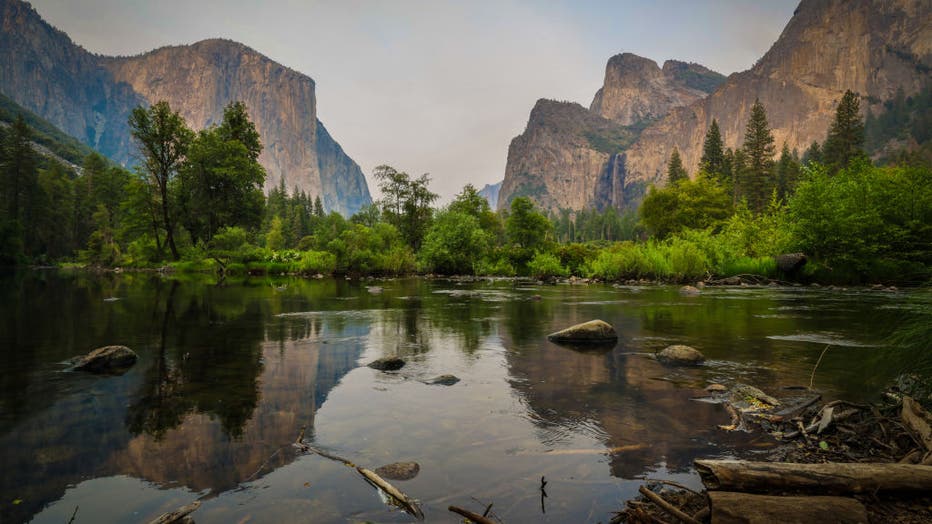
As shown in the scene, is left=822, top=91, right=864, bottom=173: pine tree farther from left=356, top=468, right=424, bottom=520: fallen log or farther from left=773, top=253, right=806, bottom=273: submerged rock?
left=356, top=468, right=424, bottom=520: fallen log

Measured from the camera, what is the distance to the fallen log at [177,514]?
3.72 meters

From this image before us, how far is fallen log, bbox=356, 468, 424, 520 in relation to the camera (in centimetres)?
405

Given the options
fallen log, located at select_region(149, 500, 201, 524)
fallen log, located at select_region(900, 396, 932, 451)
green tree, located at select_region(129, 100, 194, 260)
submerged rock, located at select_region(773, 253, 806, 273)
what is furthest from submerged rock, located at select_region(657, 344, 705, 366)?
green tree, located at select_region(129, 100, 194, 260)

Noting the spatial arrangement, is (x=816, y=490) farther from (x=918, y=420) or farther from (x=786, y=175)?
(x=786, y=175)

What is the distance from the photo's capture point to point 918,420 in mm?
4500

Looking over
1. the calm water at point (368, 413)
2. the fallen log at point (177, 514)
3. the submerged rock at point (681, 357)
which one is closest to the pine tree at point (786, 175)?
the calm water at point (368, 413)

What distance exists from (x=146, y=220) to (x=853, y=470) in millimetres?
71628

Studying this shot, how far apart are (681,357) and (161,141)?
6068cm

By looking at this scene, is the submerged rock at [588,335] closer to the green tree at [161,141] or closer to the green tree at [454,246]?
the green tree at [454,246]

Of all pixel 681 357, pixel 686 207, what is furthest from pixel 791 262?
pixel 686 207

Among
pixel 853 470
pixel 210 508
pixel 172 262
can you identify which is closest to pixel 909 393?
pixel 853 470

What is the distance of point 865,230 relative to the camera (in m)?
29.2

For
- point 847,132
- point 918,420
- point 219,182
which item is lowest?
point 918,420

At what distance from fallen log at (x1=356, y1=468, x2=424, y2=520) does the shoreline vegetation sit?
22.4 m
